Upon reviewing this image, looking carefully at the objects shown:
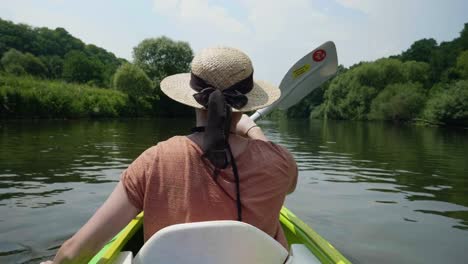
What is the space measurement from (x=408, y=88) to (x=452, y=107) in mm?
15337

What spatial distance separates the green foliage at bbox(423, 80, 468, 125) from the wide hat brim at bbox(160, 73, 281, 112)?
44.6 m

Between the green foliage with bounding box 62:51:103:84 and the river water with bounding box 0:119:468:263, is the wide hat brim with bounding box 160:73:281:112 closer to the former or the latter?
the river water with bounding box 0:119:468:263

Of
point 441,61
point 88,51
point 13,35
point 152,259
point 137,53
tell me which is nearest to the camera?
point 152,259

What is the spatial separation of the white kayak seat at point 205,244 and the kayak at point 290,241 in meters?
0.69

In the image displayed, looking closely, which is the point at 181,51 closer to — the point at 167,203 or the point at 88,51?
the point at 88,51

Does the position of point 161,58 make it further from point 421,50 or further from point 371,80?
point 421,50

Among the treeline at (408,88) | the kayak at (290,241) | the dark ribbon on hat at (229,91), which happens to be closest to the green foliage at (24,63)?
the treeline at (408,88)

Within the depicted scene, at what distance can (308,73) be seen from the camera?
4602 millimetres

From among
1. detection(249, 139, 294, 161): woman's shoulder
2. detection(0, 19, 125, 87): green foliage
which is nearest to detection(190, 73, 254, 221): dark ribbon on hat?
detection(249, 139, 294, 161): woman's shoulder

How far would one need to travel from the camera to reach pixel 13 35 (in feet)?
249

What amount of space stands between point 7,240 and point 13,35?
270 feet

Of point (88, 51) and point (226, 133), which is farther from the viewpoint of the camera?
point (88, 51)

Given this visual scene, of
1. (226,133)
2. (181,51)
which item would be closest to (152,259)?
(226,133)

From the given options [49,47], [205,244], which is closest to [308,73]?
[205,244]
